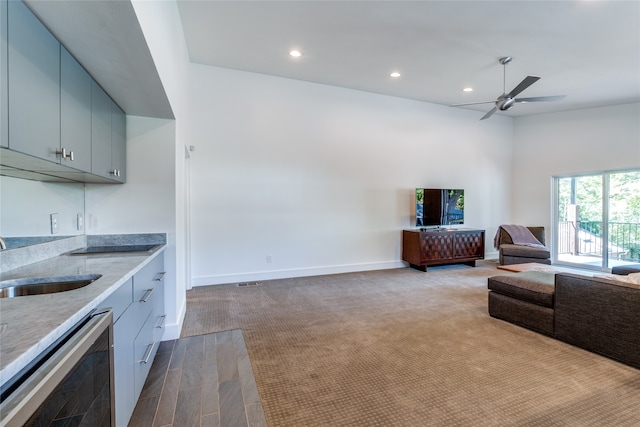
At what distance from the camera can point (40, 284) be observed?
1.47 metres

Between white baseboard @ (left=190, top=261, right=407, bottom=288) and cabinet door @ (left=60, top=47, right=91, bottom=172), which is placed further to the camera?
white baseboard @ (left=190, top=261, right=407, bottom=288)

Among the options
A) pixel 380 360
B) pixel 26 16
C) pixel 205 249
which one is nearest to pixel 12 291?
pixel 26 16

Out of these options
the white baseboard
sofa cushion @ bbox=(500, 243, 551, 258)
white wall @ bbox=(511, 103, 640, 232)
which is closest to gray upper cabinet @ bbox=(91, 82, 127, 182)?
the white baseboard

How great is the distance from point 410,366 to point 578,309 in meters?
1.57

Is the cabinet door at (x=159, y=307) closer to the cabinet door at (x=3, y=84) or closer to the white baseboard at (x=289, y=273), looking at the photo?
the cabinet door at (x=3, y=84)

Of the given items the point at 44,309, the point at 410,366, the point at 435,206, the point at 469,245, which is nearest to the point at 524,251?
the point at 469,245

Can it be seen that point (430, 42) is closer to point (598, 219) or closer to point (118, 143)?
point (118, 143)

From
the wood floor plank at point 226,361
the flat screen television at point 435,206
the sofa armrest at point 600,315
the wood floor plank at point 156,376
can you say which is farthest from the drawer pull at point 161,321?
the flat screen television at point 435,206

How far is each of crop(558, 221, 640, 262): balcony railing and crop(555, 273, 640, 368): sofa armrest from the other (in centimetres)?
451

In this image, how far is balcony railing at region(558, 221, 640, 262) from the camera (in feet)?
17.6

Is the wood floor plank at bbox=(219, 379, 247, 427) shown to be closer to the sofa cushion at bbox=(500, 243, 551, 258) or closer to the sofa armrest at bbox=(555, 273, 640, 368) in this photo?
the sofa armrest at bbox=(555, 273, 640, 368)

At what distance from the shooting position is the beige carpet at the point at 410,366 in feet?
5.73

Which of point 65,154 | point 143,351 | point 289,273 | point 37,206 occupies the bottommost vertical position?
point 289,273

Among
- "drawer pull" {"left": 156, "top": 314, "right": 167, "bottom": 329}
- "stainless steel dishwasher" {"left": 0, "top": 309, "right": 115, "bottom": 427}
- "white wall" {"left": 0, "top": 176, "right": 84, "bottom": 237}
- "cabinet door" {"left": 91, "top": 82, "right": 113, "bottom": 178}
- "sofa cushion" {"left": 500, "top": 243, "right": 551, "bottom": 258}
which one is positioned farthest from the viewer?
"sofa cushion" {"left": 500, "top": 243, "right": 551, "bottom": 258}
